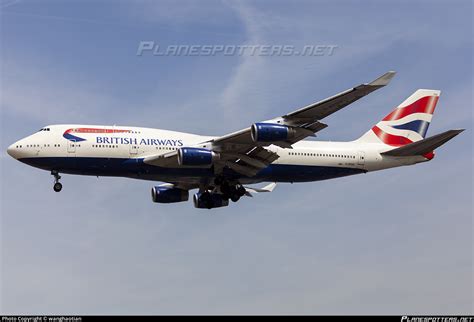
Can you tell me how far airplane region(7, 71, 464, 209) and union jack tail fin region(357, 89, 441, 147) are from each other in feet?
1.27

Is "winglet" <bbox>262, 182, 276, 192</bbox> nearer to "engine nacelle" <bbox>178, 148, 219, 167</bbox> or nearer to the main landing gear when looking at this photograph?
"engine nacelle" <bbox>178, 148, 219, 167</bbox>

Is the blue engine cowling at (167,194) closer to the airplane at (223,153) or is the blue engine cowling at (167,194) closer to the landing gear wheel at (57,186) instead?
the airplane at (223,153)

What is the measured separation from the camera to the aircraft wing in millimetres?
38094

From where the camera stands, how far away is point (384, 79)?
1421 inches

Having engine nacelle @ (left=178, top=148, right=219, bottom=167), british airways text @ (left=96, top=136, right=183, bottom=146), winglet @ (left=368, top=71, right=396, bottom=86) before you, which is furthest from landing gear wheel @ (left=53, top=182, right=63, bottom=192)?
winglet @ (left=368, top=71, right=396, bottom=86)

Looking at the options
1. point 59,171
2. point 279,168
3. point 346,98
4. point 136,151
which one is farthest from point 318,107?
point 59,171

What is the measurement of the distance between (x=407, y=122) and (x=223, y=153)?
Answer: 1465 centimetres

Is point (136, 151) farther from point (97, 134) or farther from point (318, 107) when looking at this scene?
point (318, 107)

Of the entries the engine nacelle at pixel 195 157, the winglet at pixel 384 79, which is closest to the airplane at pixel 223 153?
the engine nacelle at pixel 195 157

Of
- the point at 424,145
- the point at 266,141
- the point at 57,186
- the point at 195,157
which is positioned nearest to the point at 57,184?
the point at 57,186

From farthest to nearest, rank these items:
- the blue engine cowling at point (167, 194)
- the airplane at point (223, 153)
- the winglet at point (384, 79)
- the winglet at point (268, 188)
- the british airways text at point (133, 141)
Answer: the winglet at point (268, 188) < the blue engine cowling at point (167, 194) < the british airways text at point (133, 141) < the airplane at point (223, 153) < the winglet at point (384, 79)

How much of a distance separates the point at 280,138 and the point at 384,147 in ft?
34.9

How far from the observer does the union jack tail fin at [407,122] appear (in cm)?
5072

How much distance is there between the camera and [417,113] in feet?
173
